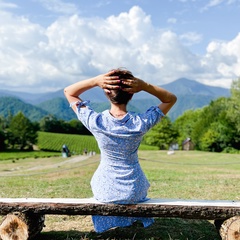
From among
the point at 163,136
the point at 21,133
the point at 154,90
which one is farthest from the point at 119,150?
the point at 163,136

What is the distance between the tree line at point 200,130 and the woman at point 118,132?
192ft

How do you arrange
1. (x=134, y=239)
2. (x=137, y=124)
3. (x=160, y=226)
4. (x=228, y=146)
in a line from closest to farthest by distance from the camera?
(x=137, y=124) < (x=134, y=239) < (x=160, y=226) < (x=228, y=146)

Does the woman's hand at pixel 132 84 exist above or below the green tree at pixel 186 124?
above

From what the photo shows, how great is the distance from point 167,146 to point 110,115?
8703 cm

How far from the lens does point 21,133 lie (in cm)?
8412

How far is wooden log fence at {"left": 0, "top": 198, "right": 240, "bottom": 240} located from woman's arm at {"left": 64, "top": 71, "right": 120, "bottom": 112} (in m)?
1.29

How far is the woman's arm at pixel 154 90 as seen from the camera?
4414 millimetres

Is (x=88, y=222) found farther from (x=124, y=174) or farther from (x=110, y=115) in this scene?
(x=110, y=115)

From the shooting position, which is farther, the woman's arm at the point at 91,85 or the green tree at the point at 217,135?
the green tree at the point at 217,135

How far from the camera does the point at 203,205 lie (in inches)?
185

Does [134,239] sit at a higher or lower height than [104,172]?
lower

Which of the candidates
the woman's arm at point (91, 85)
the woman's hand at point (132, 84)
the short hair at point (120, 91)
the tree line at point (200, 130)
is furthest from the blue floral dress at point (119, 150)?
the tree line at point (200, 130)

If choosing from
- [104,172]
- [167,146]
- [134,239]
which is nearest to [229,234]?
[134,239]

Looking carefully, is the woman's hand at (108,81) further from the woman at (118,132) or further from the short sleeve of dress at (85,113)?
the short sleeve of dress at (85,113)
